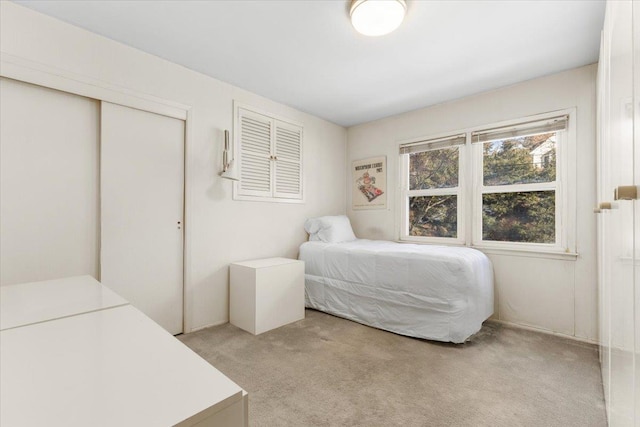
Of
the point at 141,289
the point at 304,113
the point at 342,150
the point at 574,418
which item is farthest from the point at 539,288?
the point at 141,289

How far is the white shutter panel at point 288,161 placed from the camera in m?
3.49

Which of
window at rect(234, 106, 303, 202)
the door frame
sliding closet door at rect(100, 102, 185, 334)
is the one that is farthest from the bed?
sliding closet door at rect(100, 102, 185, 334)

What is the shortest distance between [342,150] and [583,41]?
2788 mm

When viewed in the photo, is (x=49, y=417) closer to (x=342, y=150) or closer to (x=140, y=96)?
(x=140, y=96)

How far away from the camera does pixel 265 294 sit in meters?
2.72

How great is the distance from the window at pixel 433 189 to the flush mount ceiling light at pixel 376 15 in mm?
1816

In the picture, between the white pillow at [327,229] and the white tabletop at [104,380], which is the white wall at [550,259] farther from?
the white tabletop at [104,380]

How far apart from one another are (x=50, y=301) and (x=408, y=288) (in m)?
2.43

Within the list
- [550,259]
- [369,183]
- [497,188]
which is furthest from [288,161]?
[550,259]

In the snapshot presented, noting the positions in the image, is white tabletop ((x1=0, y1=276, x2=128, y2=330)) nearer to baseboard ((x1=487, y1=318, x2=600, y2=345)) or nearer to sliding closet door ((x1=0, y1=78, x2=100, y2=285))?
sliding closet door ((x1=0, y1=78, x2=100, y2=285))

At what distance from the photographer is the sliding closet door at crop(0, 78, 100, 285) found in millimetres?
1880

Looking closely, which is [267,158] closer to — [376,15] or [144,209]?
[144,209]

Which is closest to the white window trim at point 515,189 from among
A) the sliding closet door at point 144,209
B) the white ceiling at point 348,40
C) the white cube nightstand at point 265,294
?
the white ceiling at point 348,40

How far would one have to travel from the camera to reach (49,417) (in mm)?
513
